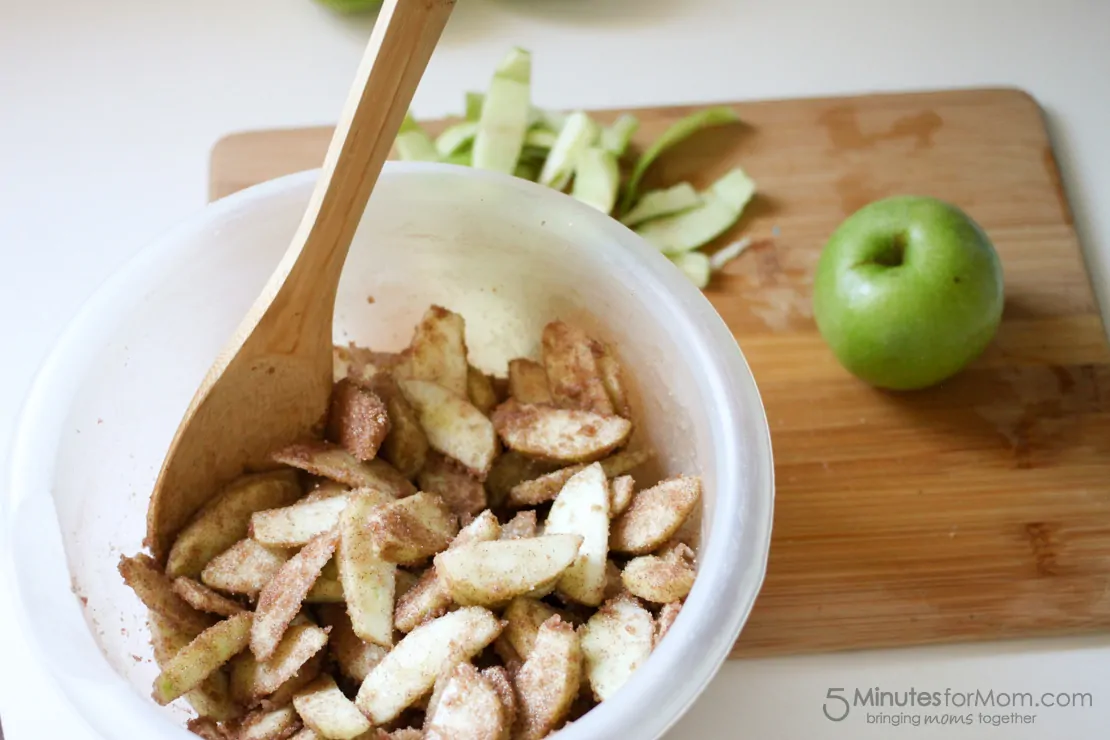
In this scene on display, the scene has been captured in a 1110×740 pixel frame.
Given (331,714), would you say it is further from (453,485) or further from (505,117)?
(505,117)

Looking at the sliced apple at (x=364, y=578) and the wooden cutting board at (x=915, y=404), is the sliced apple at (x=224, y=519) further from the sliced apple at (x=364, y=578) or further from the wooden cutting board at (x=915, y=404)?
the wooden cutting board at (x=915, y=404)

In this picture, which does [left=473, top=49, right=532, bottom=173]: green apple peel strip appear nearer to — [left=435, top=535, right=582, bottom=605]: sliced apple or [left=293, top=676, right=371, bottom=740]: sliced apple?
[left=435, top=535, right=582, bottom=605]: sliced apple

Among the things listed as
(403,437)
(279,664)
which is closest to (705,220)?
(403,437)

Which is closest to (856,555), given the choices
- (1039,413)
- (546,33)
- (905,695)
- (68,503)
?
(905,695)

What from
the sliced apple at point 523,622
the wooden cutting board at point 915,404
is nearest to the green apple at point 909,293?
the wooden cutting board at point 915,404

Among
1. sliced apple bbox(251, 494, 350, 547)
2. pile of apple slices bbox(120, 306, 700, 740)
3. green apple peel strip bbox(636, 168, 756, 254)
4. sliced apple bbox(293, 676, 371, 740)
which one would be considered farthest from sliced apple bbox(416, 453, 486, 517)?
green apple peel strip bbox(636, 168, 756, 254)

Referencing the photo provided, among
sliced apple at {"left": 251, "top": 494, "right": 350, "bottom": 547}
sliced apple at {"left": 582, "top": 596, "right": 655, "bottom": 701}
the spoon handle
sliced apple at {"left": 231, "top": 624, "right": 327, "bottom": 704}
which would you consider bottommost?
sliced apple at {"left": 582, "top": 596, "right": 655, "bottom": 701}
